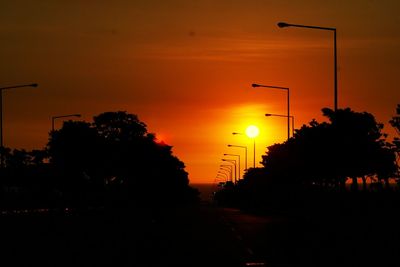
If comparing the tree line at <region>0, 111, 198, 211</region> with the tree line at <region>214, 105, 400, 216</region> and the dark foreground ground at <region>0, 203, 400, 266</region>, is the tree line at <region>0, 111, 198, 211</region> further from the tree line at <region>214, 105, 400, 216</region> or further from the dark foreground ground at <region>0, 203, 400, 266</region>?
the dark foreground ground at <region>0, 203, 400, 266</region>

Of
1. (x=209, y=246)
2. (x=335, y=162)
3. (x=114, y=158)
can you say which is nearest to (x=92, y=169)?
(x=114, y=158)

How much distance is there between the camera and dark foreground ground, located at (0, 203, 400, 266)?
76.2 ft

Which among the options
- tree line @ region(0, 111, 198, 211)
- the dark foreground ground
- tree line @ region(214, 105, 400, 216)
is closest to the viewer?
the dark foreground ground

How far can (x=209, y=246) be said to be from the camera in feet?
96.5

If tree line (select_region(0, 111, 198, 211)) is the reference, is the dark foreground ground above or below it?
below

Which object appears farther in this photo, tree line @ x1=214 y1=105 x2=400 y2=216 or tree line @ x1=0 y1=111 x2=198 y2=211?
tree line @ x1=0 y1=111 x2=198 y2=211

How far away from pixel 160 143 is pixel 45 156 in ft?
156

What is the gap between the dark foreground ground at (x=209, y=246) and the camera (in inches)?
914

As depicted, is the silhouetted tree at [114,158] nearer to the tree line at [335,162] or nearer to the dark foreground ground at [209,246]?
the tree line at [335,162]

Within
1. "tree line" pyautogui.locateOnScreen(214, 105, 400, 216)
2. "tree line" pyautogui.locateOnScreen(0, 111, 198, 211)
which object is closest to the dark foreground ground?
"tree line" pyautogui.locateOnScreen(214, 105, 400, 216)

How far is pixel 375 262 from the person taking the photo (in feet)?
73.2

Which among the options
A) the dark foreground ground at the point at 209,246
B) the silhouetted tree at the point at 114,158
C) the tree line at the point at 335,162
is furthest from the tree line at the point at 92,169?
the dark foreground ground at the point at 209,246

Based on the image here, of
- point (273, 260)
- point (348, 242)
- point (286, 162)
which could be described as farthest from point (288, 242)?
point (286, 162)

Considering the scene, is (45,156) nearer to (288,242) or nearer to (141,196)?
(141,196)
